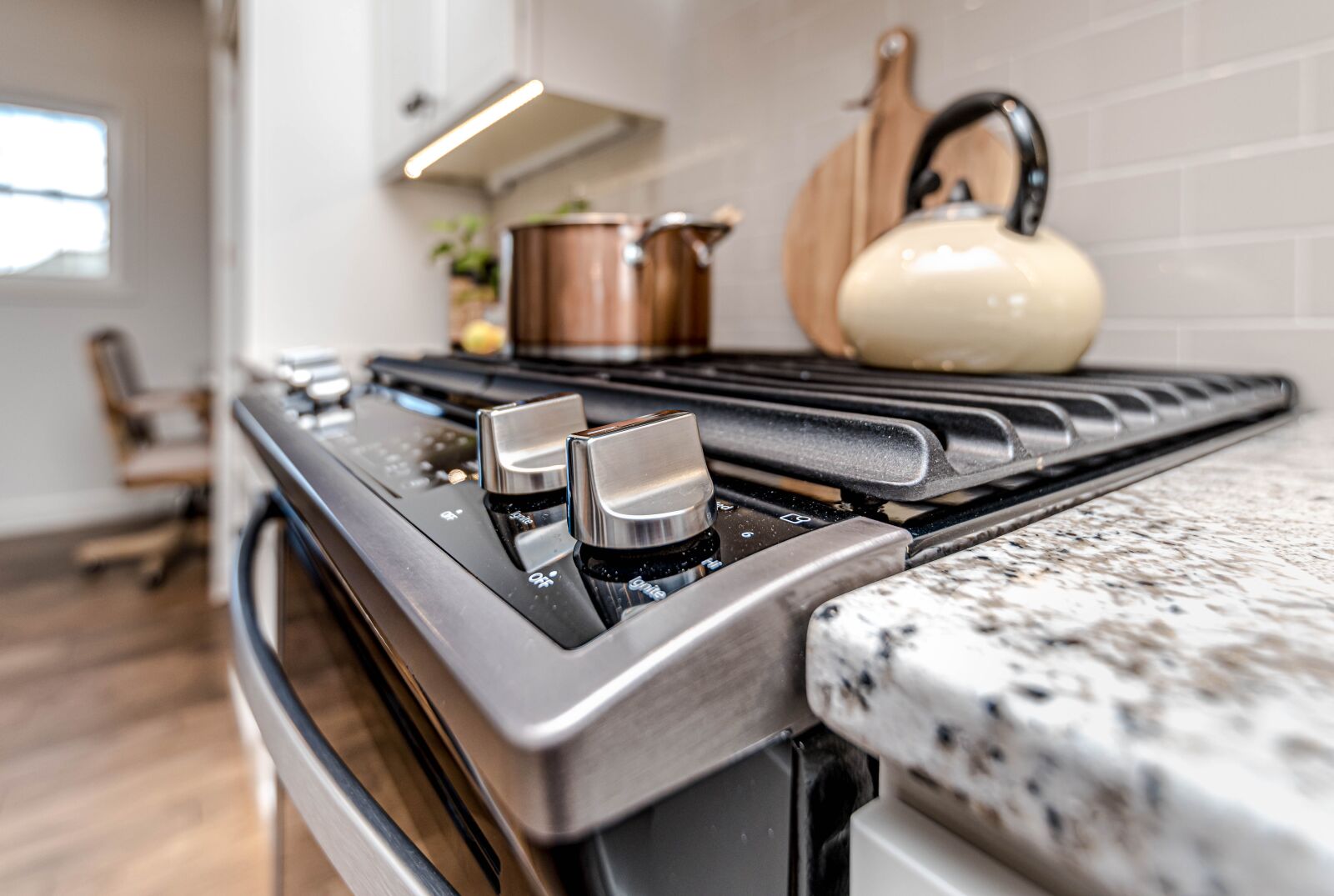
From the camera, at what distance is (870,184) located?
1005 millimetres

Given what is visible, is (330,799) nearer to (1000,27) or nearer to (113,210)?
(1000,27)

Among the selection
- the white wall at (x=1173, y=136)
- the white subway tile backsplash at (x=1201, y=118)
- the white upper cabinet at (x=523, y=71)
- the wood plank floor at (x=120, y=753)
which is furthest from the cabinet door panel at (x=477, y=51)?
the wood plank floor at (x=120, y=753)

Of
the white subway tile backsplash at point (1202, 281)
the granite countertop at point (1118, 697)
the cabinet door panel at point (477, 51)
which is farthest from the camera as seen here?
the cabinet door panel at point (477, 51)

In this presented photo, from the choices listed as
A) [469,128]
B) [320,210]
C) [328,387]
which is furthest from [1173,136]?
[320,210]

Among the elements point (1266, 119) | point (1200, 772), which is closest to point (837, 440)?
point (1200, 772)

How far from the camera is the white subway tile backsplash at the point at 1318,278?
642 millimetres

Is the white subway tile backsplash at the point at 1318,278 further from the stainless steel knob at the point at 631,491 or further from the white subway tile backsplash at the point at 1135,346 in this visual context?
the stainless steel knob at the point at 631,491

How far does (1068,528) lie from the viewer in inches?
10.9

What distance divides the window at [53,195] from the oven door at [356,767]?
4061mm

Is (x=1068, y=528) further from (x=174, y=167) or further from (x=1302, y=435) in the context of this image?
(x=174, y=167)

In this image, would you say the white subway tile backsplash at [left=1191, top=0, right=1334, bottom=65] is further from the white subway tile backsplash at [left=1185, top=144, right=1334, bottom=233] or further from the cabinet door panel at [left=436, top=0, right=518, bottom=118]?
the cabinet door panel at [left=436, top=0, right=518, bottom=118]

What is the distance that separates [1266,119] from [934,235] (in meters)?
0.38

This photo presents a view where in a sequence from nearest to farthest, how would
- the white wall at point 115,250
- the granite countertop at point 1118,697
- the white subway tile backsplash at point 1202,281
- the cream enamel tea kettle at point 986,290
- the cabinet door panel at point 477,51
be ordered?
the granite countertop at point 1118,697 < the cream enamel tea kettle at point 986,290 < the white subway tile backsplash at point 1202,281 < the cabinet door panel at point 477,51 < the white wall at point 115,250

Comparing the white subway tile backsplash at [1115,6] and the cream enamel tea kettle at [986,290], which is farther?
the white subway tile backsplash at [1115,6]
